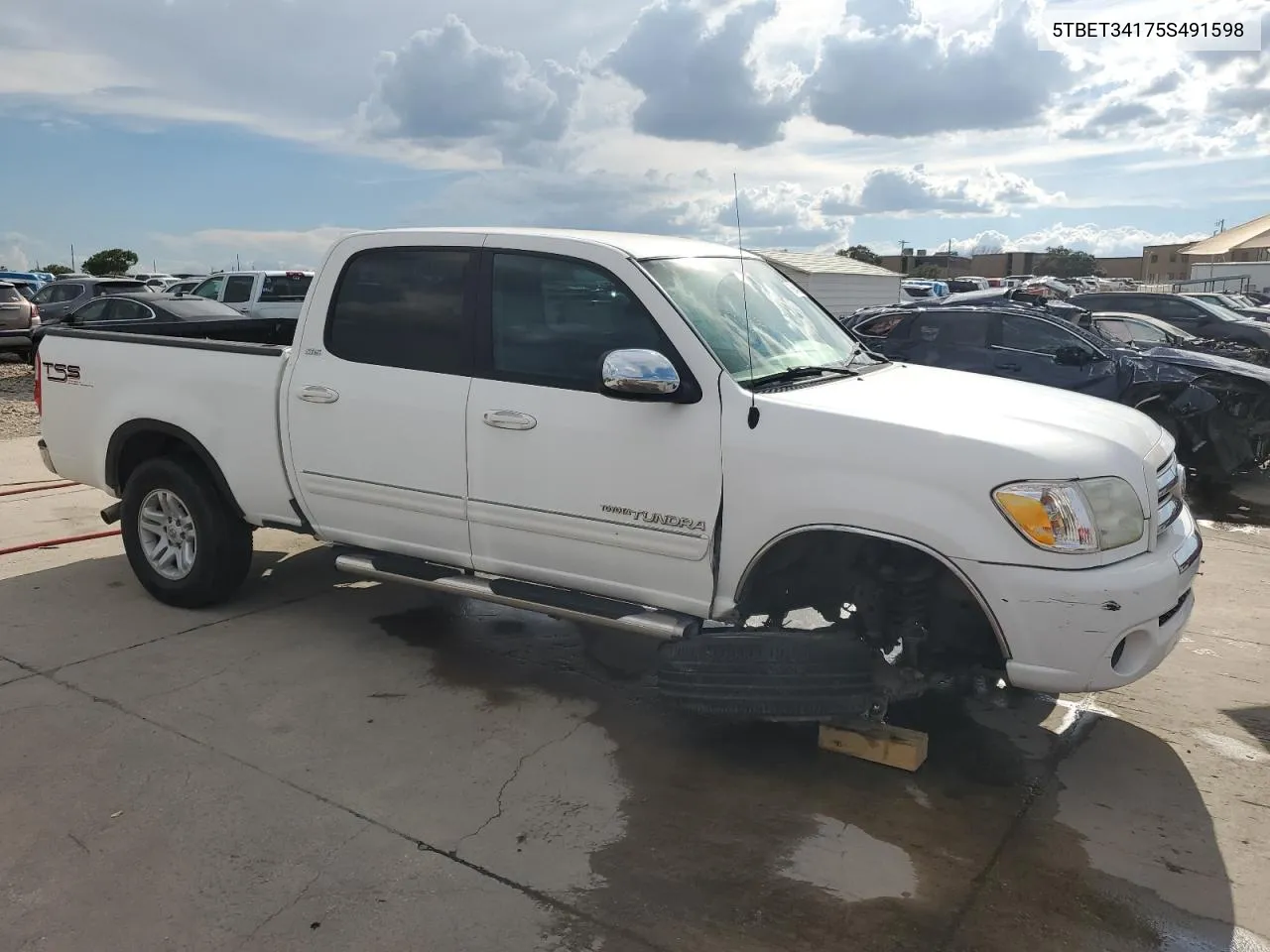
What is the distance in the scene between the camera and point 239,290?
58.7ft

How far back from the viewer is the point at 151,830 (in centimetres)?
347

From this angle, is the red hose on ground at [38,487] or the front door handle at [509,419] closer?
the front door handle at [509,419]

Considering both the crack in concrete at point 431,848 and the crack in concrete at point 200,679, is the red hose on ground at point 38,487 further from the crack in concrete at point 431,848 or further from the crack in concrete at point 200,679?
the crack in concrete at point 431,848

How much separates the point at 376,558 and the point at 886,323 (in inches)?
370

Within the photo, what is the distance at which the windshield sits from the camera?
4055mm

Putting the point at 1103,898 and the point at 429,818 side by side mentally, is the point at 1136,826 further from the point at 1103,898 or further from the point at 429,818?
the point at 429,818

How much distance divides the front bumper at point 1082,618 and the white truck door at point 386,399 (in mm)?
2268

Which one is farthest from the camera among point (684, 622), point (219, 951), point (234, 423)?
point (234, 423)

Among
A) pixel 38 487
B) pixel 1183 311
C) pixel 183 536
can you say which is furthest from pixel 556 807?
pixel 1183 311

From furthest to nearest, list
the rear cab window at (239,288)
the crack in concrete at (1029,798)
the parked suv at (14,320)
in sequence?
1. the rear cab window at (239,288)
2. the parked suv at (14,320)
3. the crack in concrete at (1029,798)

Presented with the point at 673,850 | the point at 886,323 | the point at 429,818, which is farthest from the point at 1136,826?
the point at 886,323

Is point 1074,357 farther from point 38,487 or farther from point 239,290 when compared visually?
point 239,290

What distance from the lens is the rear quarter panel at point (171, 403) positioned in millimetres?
5055

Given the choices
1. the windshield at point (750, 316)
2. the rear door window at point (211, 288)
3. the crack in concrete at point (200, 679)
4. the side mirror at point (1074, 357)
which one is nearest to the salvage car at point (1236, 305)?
the side mirror at point (1074, 357)
